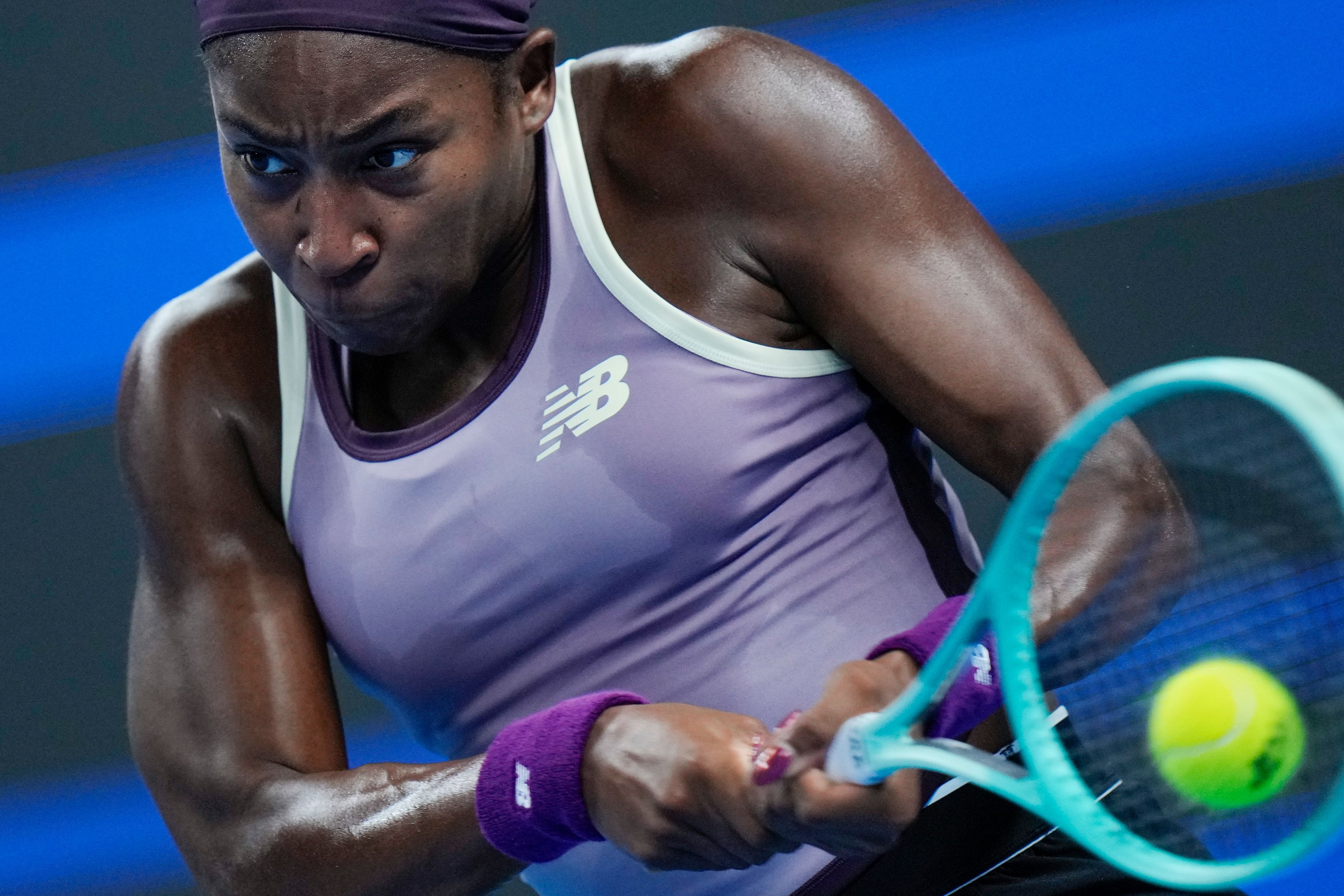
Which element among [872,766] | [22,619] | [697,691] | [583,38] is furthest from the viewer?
[22,619]

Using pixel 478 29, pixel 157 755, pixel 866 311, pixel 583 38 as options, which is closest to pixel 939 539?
pixel 866 311

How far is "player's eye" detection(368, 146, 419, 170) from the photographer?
0.89 meters

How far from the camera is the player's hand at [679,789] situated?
2.51 ft

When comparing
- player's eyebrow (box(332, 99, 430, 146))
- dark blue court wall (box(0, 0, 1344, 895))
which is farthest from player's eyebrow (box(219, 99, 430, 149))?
dark blue court wall (box(0, 0, 1344, 895))

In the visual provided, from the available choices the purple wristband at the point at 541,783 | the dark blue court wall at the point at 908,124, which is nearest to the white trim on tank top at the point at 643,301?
the purple wristband at the point at 541,783

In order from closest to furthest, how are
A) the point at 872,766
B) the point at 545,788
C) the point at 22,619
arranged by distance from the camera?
the point at 872,766, the point at 545,788, the point at 22,619

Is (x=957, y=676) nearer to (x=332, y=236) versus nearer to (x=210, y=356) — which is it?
(x=332, y=236)

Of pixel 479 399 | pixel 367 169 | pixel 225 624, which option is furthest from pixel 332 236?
pixel 225 624

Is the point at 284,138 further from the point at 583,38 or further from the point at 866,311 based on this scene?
the point at 583,38

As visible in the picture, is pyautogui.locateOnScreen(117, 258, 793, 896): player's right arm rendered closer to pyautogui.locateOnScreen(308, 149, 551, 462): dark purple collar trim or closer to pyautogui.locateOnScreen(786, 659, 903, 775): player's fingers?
pyautogui.locateOnScreen(308, 149, 551, 462): dark purple collar trim

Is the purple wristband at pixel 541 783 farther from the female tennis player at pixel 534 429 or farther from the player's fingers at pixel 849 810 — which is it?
the player's fingers at pixel 849 810

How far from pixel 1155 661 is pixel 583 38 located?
3.97ft

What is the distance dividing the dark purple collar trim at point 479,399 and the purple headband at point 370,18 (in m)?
0.13

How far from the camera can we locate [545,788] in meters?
0.83
